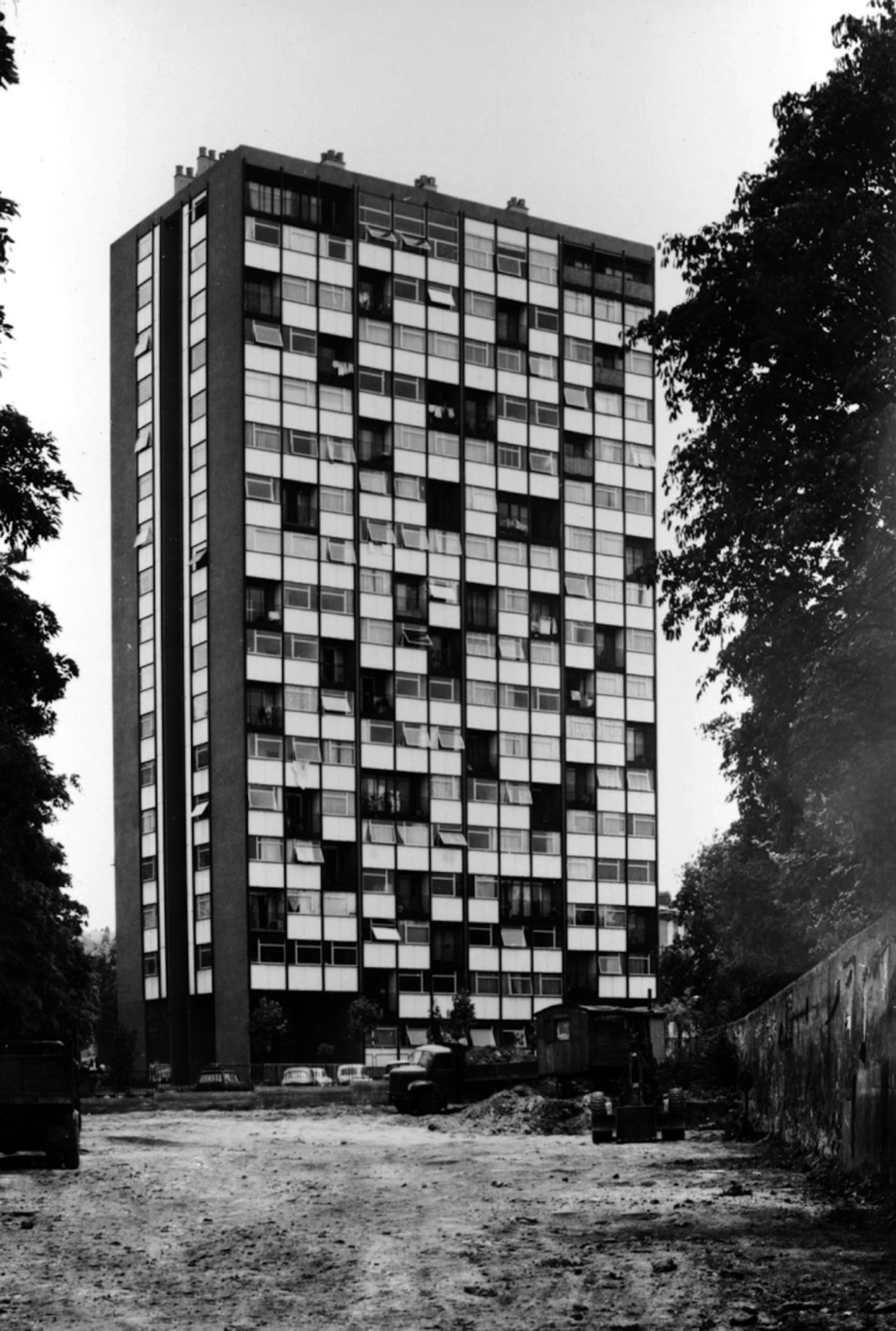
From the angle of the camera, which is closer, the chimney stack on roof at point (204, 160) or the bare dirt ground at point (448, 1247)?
the bare dirt ground at point (448, 1247)

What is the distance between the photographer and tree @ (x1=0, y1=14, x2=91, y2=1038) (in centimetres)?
2661

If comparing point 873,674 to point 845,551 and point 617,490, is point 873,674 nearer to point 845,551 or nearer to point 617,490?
point 845,551

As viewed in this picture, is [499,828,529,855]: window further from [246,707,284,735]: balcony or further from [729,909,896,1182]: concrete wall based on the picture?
[729,909,896,1182]: concrete wall

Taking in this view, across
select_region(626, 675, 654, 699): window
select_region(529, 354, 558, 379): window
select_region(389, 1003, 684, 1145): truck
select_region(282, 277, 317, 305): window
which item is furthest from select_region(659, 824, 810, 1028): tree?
select_region(282, 277, 317, 305): window

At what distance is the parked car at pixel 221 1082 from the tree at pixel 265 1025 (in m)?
8.77

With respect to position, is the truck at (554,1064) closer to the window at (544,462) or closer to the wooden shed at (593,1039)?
the wooden shed at (593,1039)

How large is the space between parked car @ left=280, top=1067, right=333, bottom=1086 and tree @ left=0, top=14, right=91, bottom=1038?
2628 cm

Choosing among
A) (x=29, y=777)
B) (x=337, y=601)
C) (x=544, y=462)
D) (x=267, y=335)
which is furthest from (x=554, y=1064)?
(x=544, y=462)

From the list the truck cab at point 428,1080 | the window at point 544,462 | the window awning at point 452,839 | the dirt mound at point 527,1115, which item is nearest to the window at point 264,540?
the window at point 544,462

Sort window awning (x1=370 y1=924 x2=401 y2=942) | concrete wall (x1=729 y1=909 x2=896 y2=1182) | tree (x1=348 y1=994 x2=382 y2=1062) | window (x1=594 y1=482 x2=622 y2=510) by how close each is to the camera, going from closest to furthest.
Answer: concrete wall (x1=729 y1=909 x2=896 y2=1182)
tree (x1=348 y1=994 x2=382 y2=1062)
window awning (x1=370 y1=924 x2=401 y2=942)
window (x1=594 y1=482 x2=622 y2=510)

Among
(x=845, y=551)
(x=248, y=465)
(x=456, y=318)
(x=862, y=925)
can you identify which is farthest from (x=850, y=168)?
(x=456, y=318)

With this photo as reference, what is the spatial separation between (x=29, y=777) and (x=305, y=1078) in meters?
40.9

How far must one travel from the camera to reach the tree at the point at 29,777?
26.6 metres

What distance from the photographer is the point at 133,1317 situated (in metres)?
12.9
